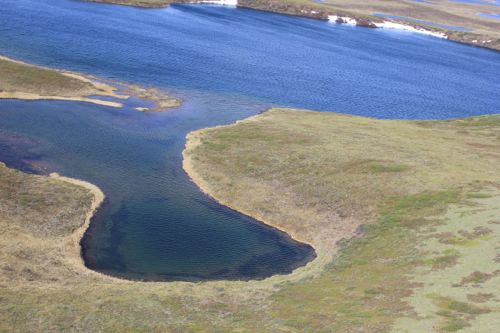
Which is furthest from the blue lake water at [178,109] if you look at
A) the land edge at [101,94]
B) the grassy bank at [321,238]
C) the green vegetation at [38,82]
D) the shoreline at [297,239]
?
the green vegetation at [38,82]

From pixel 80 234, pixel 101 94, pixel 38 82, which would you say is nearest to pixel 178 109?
pixel 101 94

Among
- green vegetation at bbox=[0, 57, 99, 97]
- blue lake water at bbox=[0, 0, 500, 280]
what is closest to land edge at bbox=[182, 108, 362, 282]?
blue lake water at bbox=[0, 0, 500, 280]

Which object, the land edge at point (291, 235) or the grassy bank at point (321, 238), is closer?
the grassy bank at point (321, 238)

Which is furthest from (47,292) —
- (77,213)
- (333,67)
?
(333,67)

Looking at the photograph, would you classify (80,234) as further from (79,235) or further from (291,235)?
(291,235)

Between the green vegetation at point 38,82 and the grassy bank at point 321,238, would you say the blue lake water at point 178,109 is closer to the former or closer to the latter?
the grassy bank at point 321,238

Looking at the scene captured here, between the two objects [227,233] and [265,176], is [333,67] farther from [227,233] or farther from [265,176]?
[227,233]
